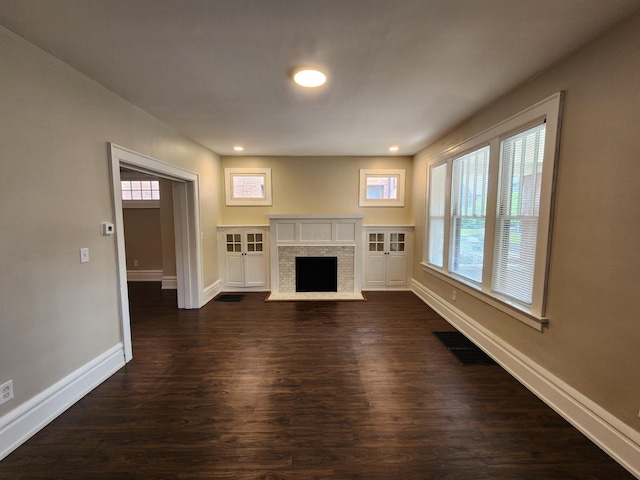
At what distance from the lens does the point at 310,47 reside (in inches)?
65.7

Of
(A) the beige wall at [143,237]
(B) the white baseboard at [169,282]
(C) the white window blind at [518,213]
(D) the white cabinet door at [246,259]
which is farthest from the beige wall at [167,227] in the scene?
(C) the white window blind at [518,213]

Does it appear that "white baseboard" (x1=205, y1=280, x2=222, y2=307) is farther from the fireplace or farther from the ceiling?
the ceiling

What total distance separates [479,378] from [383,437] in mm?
1177

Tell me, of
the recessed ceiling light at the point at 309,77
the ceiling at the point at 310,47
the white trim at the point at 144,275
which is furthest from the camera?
the white trim at the point at 144,275

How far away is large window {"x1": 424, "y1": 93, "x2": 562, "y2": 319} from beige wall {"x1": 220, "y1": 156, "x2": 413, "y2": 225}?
4.70ft

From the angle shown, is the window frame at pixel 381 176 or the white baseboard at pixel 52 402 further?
the window frame at pixel 381 176

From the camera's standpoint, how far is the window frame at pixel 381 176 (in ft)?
16.1

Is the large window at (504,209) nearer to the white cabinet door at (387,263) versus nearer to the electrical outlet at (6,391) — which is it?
the white cabinet door at (387,263)

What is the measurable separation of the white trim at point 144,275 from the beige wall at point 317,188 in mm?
2205

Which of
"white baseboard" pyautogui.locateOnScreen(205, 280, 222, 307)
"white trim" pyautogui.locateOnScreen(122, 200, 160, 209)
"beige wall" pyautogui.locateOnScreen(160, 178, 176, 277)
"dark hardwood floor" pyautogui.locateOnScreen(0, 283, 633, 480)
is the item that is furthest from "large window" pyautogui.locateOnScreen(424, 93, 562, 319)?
"white trim" pyautogui.locateOnScreen(122, 200, 160, 209)

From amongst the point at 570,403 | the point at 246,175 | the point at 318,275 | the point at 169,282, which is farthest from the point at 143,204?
the point at 570,403

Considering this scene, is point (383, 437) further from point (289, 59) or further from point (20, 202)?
point (20, 202)

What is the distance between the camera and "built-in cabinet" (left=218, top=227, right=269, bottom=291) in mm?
4793

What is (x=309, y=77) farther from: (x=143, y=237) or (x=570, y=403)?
(x=143, y=237)
